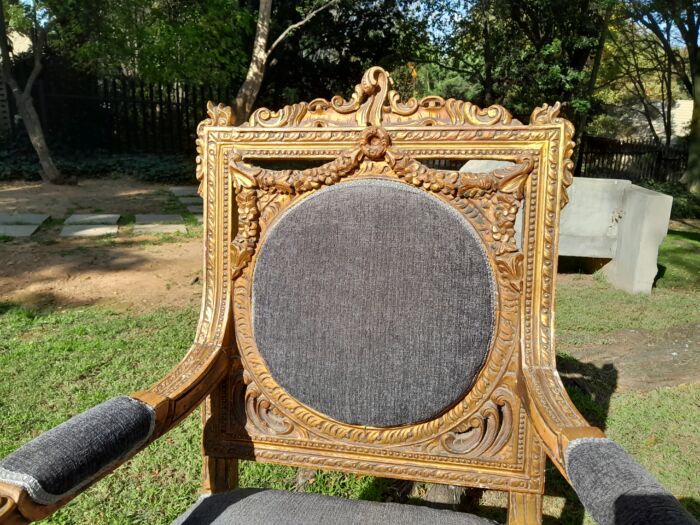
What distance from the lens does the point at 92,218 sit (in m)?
8.19

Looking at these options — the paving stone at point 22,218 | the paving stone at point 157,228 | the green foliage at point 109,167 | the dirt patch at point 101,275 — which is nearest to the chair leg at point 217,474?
the dirt patch at point 101,275

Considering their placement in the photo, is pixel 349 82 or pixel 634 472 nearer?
pixel 634 472

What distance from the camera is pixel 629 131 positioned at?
32.6m

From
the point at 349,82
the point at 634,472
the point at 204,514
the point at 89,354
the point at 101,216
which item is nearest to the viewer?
the point at 634,472

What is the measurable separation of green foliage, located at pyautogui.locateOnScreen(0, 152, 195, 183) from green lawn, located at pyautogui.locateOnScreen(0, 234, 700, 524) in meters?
8.89

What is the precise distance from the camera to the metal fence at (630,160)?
18312 mm


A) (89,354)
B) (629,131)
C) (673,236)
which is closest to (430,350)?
(89,354)

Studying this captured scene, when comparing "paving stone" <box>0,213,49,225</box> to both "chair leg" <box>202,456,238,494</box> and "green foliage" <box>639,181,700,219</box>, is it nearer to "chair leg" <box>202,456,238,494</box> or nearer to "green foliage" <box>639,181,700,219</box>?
"chair leg" <box>202,456,238,494</box>

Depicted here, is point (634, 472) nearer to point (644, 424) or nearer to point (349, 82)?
point (644, 424)

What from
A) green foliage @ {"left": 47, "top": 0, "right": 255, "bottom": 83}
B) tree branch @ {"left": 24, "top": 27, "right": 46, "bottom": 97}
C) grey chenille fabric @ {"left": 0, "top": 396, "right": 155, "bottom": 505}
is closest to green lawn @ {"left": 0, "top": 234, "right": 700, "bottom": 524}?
grey chenille fabric @ {"left": 0, "top": 396, "right": 155, "bottom": 505}

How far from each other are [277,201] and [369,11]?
15322 millimetres

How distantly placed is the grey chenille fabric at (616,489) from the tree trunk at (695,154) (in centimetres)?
1458

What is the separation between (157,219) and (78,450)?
304 inches

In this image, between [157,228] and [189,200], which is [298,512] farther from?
[189,200]
